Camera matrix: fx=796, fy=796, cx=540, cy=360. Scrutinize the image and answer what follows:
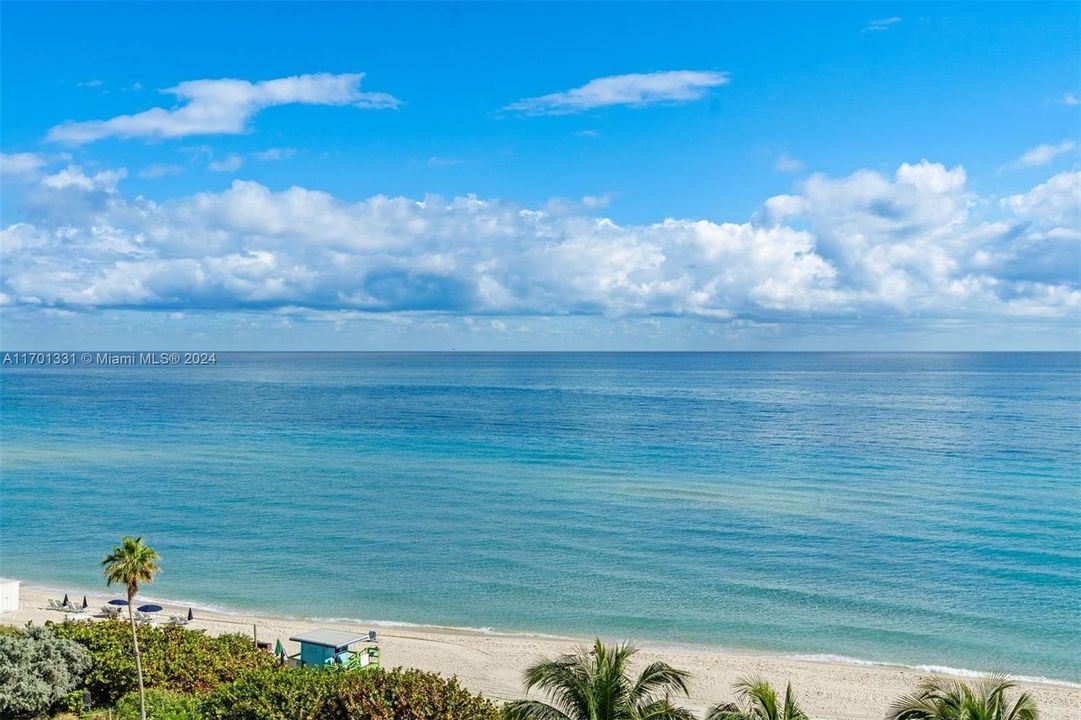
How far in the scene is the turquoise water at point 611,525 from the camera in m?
41.1

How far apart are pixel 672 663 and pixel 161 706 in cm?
2100

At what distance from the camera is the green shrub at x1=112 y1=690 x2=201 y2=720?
23.0 m

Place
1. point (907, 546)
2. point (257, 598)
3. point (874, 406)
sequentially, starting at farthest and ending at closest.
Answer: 1. point (874, 406)
2. point (907, 546)
3. point (257, 598)

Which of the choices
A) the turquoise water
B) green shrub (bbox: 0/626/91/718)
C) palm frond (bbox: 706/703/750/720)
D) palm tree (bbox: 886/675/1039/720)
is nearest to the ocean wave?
the turquoise water

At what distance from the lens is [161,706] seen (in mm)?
24219

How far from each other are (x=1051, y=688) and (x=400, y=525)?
41.0 meters

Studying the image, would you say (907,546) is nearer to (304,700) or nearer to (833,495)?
(833,495)

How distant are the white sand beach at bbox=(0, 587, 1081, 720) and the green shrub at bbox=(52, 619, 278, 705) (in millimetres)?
8352

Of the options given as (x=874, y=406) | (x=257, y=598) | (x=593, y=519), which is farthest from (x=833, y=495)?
(x=874, y=406)

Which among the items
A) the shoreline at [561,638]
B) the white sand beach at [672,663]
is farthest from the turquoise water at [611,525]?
the white sand beach at [672,663]

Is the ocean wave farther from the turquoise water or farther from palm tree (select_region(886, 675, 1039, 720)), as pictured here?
palm tree (select_region(886, 675, 1039, 720))

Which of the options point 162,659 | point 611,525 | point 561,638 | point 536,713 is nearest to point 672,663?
point 561,638

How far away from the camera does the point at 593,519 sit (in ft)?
194

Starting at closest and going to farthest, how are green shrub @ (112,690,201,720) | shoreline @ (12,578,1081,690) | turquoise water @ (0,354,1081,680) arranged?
green shrub @ (112,690,201,720), shoreline @ (12,578,1081,690), turquoise water @ (0,354,1081,680)
